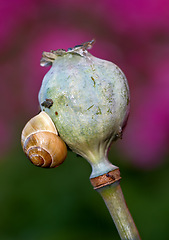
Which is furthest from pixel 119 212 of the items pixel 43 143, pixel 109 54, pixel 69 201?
pixel 109 54

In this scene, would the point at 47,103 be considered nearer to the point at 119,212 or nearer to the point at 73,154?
the point at 119,212

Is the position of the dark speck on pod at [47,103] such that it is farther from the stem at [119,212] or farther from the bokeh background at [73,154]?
the bokeh background at [73,154]

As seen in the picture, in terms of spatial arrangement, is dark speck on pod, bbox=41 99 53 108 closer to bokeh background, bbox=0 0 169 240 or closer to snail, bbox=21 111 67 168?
snail, bbox=21 111 67 168

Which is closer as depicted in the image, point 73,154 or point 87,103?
point 87,103

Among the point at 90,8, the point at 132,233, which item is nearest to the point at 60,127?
the point at 132,233

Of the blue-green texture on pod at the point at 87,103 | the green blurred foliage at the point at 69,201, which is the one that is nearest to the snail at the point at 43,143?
the blue-green texture on pod at the point at 87,103

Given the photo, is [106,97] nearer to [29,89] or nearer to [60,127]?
[60,127]

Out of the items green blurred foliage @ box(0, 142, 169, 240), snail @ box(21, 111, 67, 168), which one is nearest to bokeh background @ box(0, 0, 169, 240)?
green blurred foliage @ box(0, 142, 169, 240)
